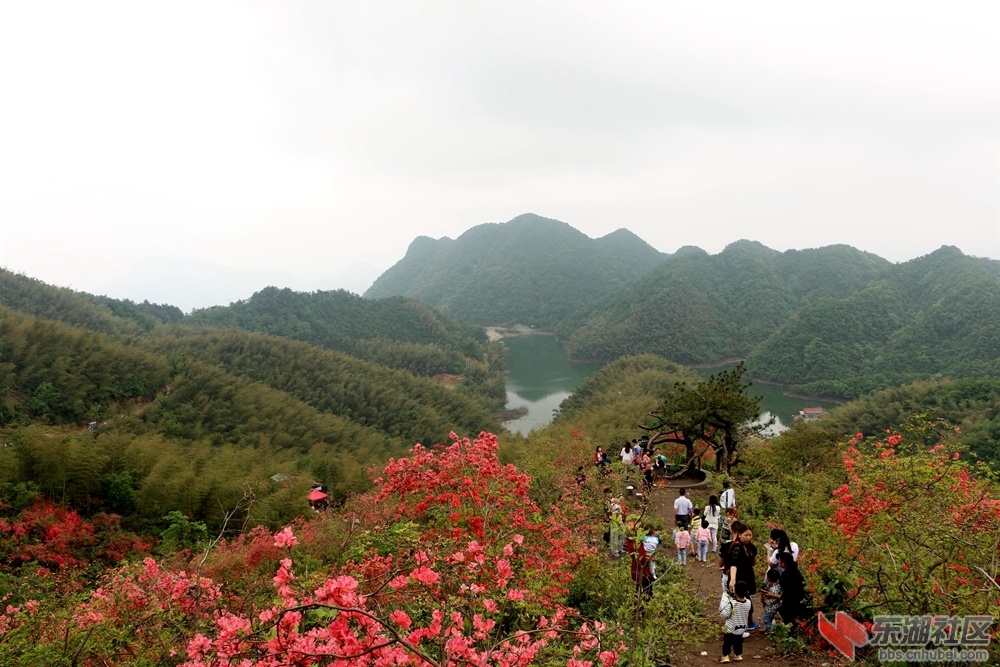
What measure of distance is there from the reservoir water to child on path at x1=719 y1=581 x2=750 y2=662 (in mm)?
34154

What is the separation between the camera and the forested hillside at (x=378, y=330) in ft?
232

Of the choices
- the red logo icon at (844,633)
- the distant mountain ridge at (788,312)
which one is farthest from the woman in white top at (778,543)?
the distant mountain ridge at (788,312)

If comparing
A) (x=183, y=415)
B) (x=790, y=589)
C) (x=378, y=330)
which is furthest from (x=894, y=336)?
(x=183, y=415)

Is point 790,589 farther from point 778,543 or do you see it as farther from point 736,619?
point 736,619

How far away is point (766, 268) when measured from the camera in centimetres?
11506

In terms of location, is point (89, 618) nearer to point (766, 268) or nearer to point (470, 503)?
point (470, 503)

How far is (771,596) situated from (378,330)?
8362cm

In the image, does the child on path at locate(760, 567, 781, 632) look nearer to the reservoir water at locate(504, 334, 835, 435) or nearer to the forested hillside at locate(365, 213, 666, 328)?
the reservoir water at locate(504, 334, 835, 435)

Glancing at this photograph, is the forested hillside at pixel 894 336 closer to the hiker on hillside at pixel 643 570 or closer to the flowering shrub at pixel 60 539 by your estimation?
the hiker on hillside at pixel 643 570

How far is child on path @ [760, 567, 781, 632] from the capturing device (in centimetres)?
492

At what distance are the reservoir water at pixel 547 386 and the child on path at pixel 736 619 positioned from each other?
112 ft

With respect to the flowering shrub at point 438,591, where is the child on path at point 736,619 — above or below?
below

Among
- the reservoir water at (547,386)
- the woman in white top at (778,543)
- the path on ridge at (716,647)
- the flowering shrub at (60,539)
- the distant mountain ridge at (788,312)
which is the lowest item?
the reservoir water at (547,386)

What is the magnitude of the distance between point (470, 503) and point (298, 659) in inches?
148
